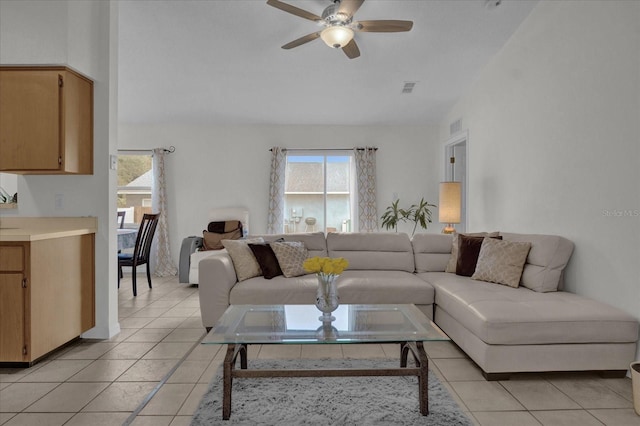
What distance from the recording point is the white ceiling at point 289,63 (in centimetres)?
382

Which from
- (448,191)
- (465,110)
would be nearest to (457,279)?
(448,191)

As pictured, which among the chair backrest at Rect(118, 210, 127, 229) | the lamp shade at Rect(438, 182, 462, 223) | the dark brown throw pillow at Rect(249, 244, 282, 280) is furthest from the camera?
the chair backrest at Rect(118, 210, 127, 229)

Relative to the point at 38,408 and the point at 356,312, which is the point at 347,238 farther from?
the point at 38,408

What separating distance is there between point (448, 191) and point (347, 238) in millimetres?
1750

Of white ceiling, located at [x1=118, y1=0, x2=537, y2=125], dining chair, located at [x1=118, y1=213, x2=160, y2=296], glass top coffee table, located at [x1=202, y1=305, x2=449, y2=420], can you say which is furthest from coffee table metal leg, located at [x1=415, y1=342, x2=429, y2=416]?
dining chair, located at [x1=118, y1=213, x2=160, y2=296]

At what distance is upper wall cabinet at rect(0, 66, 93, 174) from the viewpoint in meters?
2.89

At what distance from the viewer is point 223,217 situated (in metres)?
6.23

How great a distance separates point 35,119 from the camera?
2.91 meters

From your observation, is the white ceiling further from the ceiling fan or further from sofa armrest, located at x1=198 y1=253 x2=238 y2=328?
sofa armrest, located at x1=198 y1=253 x2=238 y2=328

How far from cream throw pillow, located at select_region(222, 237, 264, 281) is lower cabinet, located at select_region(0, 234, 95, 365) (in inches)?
46.2

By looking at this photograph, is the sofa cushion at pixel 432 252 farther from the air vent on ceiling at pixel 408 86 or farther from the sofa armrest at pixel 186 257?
the sofa armrest at pixel 186 257

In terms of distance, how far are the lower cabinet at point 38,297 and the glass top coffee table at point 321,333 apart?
129 centimetres

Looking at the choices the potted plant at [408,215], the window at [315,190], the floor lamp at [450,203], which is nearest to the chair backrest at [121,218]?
the window at [315,190]

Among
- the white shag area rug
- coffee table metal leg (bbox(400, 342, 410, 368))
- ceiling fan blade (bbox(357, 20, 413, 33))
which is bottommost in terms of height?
the white shag area rug
